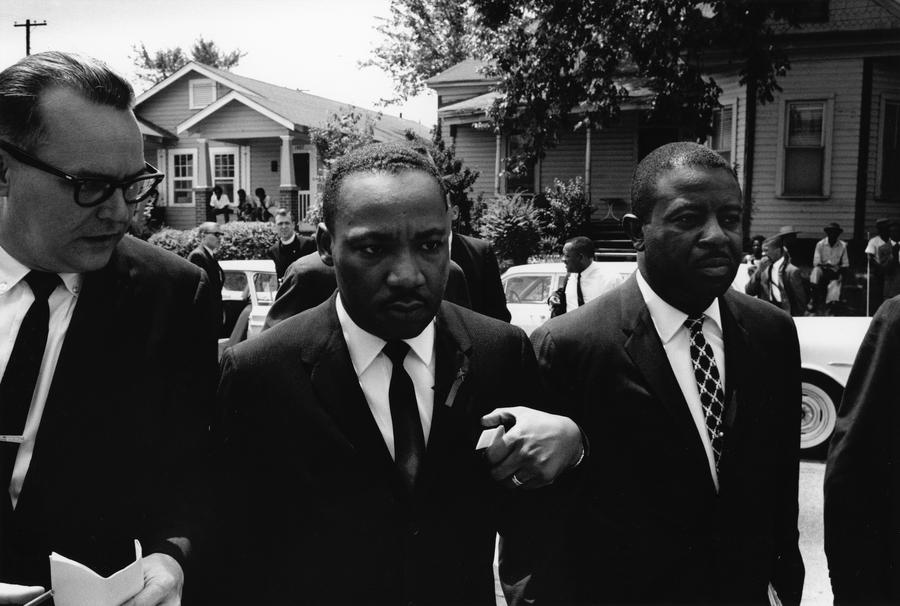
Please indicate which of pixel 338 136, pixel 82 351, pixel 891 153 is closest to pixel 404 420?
pixel 82 351

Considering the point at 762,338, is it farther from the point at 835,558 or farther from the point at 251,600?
the point at 251,600

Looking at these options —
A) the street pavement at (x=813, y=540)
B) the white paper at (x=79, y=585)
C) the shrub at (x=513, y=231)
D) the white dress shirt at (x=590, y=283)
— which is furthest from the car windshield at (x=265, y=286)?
the white paper at (x=79, y=585)

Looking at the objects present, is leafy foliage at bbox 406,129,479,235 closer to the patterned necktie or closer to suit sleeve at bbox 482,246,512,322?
suit sleeve at bbox 482,246,512,322

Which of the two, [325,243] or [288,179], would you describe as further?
[288,179]

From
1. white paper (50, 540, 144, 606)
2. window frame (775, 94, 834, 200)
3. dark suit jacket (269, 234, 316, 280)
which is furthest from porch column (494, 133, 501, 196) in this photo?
white paper (50, 540, 144, 606)

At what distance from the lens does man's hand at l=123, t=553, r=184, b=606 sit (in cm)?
174

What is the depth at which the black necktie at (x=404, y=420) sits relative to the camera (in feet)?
6.47

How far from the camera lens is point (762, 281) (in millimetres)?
10922

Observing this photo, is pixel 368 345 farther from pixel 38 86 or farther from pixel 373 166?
pixel 38 86

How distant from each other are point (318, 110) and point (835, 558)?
32.2 m

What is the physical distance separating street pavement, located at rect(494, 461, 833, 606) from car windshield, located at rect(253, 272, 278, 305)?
7520mm

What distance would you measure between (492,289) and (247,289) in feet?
24.1

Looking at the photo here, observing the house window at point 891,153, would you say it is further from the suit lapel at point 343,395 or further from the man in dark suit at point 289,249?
the suit lapel at point 343,395

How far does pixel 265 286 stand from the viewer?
1214 centimetres
